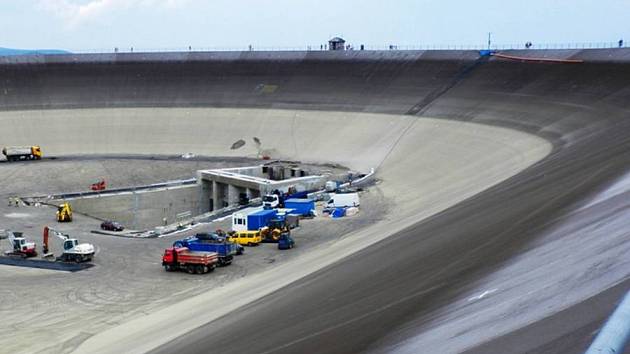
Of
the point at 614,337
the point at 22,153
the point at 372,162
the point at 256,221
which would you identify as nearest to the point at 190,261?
the point at 256,221

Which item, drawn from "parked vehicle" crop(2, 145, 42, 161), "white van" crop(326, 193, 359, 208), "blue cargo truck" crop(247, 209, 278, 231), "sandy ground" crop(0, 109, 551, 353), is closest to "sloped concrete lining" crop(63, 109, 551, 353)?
"sandy ground" crop(0, 109, 551, 353)

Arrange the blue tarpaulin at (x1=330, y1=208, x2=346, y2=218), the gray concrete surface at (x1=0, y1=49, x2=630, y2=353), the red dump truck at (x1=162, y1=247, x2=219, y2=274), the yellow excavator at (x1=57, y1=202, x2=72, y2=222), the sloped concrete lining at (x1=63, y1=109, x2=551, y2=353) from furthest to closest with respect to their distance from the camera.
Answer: the yellow excavator at (x1=57, y1=202, x2=72, y2=222)
the blue tarpaulin at (x1=330, y1=208, x2=346, y2=218)
the red dump truck at (x1=162, y1=247, x2=219, y2=274)
the sloped concrete lining at (x1=63, y1=109, x2=551, y2=353)
the gray concrete surface at (x1=0, y1=49, x2=630, y2=353)

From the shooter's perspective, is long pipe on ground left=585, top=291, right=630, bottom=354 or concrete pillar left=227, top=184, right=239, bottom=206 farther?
concrete pillar left=227, top=184, right=239, bottom=206

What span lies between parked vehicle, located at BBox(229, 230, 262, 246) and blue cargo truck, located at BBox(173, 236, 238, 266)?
81.1 inches

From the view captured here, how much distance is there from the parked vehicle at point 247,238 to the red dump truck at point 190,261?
158 inches

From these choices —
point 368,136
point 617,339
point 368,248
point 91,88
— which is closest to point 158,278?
point 368,248

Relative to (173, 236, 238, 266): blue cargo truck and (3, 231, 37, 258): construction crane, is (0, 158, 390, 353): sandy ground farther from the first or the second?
(3, 231, 37, 258): construction crane

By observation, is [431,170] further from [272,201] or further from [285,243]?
[285,243]

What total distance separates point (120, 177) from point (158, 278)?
2492 cm

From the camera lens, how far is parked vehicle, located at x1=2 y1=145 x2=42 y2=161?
49237mm

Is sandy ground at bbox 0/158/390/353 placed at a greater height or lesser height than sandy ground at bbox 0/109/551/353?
lesser

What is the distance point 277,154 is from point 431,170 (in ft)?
50.7

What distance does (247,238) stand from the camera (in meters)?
27.9

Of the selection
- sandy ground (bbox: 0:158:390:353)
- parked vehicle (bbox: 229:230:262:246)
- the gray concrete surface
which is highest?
the gray concrete surface
